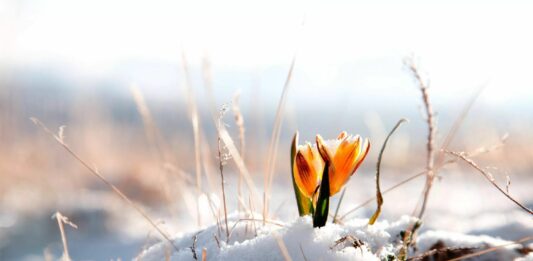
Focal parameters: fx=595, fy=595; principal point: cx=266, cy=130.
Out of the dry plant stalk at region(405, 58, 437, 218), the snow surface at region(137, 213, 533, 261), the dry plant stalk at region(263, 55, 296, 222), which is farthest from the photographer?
the dry plant stalk at region(263, 55, 296, 222)

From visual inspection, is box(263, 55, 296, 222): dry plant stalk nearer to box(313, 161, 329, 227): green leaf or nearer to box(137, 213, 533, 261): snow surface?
box(137, 213, 533, 261): snow surface

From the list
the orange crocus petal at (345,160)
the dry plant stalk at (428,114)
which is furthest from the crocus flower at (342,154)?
the dry plant stalk at (428,114)

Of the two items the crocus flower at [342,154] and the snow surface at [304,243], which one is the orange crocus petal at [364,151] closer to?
the crocus flower at [342,154]

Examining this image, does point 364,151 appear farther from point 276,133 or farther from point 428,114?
point 276,133

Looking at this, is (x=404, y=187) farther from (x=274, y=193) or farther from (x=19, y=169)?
(x=19, y=169)

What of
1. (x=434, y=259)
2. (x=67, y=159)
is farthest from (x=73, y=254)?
(x=67, y=159)

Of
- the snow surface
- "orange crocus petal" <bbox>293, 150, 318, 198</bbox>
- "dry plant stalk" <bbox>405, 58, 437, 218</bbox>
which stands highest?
"dry plant stalk" <bbox>405, 58, 437, 218</bbox>

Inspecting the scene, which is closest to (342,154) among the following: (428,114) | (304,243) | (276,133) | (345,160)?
(345,160)

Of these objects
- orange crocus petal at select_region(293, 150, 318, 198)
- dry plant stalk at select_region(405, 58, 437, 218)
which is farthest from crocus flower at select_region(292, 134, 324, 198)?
dry plant stalk at select_region(405, 58, 437, 218)
